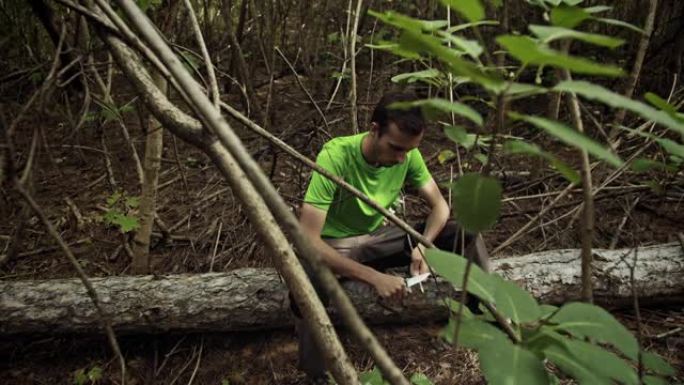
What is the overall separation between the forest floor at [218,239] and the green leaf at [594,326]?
0.55m

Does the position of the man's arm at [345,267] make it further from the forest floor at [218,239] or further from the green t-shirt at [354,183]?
the forest floor at [218,239]

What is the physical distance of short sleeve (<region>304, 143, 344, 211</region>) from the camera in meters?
2.40

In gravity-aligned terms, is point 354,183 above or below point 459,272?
below

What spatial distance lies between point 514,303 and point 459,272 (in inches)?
4.0

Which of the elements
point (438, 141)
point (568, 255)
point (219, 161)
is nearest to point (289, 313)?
point (568, 255)

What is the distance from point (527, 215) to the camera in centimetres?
359

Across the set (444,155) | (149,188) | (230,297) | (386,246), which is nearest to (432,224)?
(386,246)

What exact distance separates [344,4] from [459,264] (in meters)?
5.10

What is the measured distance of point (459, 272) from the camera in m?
0.78

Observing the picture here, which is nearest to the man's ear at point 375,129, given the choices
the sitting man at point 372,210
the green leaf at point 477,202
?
the sitting man at point 372,210

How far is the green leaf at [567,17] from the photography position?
0.60 metres

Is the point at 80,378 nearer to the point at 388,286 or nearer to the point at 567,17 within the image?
the point at 388,286

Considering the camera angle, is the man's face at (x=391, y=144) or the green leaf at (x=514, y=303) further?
→ the man's face at (x=391, y=144)

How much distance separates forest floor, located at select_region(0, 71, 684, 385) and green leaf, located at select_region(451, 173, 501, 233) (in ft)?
2.61
